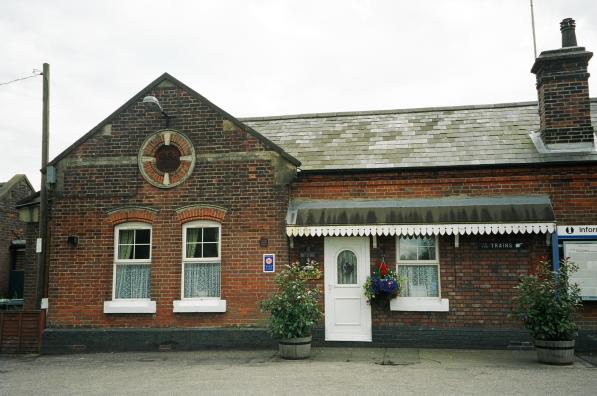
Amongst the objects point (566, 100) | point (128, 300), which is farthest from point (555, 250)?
point (128, 300)

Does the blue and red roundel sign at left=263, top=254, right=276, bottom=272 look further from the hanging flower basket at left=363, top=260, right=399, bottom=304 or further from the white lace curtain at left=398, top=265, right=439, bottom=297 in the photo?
the white lace curtain at left=398, top=265, right=439, bottom=297

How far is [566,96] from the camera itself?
441 inches

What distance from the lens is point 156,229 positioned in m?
11.5

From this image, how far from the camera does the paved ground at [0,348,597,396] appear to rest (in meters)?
7.53

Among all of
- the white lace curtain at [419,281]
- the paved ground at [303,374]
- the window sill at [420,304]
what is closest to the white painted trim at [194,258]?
the paved ground at [303,374]

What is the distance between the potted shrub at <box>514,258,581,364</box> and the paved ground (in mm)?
291

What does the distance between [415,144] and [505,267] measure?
3407 millimetres

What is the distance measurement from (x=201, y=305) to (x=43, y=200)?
4904 millimetres

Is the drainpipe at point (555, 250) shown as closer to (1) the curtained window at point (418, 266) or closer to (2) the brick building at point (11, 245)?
(1) the curtained window at point (418, 266)

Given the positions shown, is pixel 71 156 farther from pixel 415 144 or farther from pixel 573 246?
pixel 573 246

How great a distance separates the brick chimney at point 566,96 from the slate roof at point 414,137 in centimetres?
53

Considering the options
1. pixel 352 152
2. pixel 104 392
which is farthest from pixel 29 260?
pixel 352 152

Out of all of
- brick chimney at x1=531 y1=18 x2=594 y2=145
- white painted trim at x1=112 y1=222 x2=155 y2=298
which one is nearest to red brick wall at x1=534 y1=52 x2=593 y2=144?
brick chimney at x1=531 y1=18 x2=594 y2=145

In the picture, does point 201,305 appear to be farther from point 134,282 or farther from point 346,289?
point 346,289
